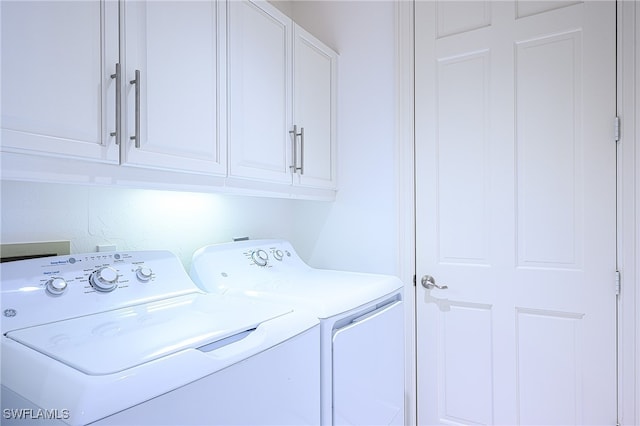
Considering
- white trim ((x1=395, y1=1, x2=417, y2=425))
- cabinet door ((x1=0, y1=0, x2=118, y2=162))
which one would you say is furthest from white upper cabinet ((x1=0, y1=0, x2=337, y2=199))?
white trim ((x1=395, y1=1, x2=417, y2=425))

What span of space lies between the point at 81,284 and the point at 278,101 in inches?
39.7

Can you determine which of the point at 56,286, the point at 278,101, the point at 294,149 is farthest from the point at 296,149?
the point at 56,286

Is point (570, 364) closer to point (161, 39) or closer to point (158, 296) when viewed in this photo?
point (158, 296)

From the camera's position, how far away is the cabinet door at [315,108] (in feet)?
5.94

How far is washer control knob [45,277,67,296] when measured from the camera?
103 cm

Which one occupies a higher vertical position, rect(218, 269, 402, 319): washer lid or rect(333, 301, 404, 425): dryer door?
rect(218, 269, 402, 319): washer lid

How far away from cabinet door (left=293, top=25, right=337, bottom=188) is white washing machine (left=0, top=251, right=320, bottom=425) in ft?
2.74

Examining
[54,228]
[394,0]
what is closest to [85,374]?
[54,228]

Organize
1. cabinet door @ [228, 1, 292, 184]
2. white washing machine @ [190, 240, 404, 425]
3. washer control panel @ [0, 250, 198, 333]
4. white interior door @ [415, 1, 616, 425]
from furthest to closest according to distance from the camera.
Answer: white interior door @ [415, 1, 616, 425] → cabinet door @ [228, 1, 292, 184] → white washing machine @ [190, 240, 404, 425] → washer control panel @ [0, 250, 198, 333]

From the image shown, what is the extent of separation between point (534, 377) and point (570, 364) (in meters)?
0.16

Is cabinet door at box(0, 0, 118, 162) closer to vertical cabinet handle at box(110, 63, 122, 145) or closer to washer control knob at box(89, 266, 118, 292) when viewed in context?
vertical cabinet handle at box(110, 63, 122, 145)

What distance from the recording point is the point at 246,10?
149 centimetres

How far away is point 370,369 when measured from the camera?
1.40 metres

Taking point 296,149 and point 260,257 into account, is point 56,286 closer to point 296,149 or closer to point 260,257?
point 260,257
